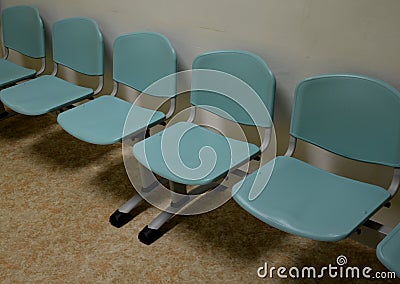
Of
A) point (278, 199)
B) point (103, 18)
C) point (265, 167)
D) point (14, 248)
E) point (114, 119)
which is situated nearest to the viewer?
point (278, 199)

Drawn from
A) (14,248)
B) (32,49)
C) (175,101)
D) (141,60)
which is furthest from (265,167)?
(32,49)

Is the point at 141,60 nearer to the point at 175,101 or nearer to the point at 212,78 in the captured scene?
the point at 175,101

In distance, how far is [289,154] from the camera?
6.42 feet

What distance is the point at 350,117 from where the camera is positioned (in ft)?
5.85

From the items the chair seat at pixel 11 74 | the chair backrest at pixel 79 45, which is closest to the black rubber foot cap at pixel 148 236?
the chair backrest at pixel 79 45

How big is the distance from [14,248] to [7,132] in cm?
119

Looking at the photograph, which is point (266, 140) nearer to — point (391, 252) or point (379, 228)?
point (379, 228)

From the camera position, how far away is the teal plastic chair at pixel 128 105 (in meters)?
2.18

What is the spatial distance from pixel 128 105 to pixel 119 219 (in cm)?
60

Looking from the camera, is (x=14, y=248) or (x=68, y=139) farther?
(x=68, y=139)

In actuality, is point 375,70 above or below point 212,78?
above

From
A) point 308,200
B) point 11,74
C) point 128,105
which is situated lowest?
point 11,74

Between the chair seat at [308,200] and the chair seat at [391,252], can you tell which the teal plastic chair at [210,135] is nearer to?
the chair seat at [308,200]

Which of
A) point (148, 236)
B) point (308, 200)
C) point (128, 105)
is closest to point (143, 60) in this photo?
point (128, 105)
